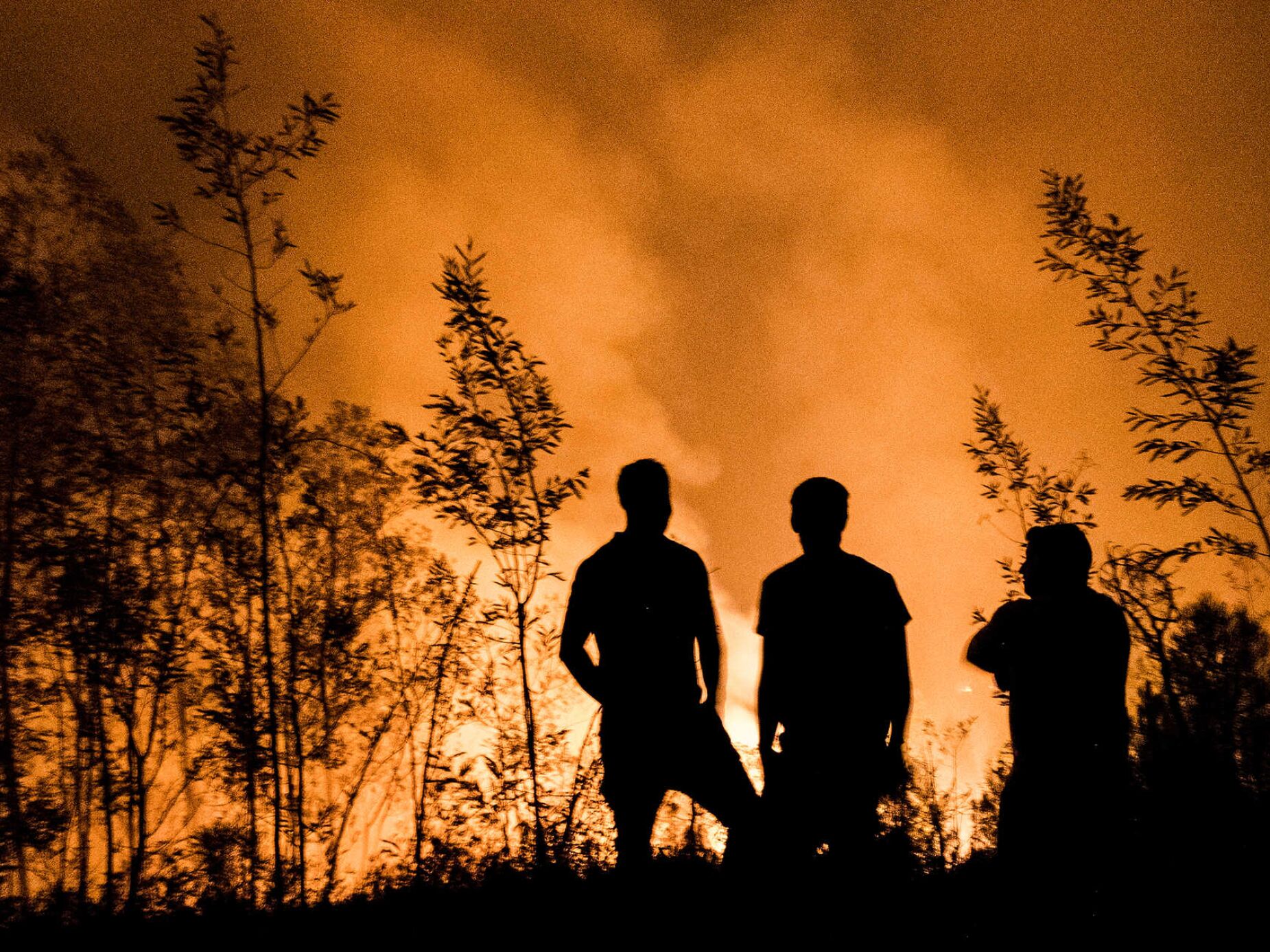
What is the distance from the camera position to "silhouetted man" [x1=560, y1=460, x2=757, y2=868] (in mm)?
1887

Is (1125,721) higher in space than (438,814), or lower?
higher

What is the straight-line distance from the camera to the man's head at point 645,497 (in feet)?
7.02

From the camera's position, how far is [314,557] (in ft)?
21.2

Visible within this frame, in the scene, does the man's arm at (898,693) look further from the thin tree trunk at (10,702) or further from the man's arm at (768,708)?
the thin tree trunk at (10,702)

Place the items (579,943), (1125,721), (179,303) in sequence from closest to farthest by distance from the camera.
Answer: (1125,721), (579,943), (179,303)

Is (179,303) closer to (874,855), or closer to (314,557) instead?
(314,557)

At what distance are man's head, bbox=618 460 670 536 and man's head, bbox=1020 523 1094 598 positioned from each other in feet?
3.82

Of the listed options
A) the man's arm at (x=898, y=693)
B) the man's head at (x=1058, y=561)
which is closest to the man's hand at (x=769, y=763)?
the man's arm at (x=898, y=693)

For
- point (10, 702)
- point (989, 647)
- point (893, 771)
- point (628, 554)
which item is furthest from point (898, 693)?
point (10, 702)

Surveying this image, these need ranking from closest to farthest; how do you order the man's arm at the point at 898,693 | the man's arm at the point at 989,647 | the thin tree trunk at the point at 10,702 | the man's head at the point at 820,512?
the man's arm at the point at 898,693 → the man's head at the point at 820,512 → the man's arm at the point at 989,647 → the thin tree trunk at the point at 10,702

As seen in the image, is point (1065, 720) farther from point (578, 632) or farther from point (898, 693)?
point (578, 632)

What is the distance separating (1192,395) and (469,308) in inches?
203

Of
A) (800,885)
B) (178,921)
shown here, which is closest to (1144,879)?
(800,885)

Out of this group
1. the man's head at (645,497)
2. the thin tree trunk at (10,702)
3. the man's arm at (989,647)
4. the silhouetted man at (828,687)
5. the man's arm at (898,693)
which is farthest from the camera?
the thin tree trunk at (10,702)
